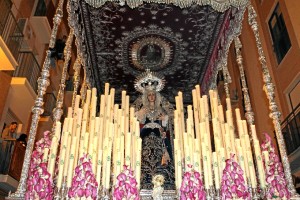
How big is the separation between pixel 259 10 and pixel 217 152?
9.36 meters

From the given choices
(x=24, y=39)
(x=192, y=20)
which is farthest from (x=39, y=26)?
(x=192, y=20)

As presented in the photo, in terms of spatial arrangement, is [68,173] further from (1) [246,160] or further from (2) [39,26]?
(2) [39,26]

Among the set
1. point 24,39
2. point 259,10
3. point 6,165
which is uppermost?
point 259,10

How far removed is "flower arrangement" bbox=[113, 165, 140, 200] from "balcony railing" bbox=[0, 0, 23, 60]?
225 inches

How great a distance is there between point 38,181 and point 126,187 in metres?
0.92

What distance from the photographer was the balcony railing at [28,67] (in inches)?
363

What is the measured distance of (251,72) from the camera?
11.3 m

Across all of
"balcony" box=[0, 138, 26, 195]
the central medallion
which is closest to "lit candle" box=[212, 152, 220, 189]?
the central medallion

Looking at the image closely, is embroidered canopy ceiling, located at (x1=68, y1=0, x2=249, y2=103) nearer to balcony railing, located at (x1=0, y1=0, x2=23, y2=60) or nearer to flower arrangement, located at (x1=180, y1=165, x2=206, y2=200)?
flower arrangement, located at (x1=180, y1=165, x2=206, y2=200)

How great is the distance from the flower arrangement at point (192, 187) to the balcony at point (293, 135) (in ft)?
19.2

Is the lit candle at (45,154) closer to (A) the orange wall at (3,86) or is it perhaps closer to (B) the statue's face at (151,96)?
(B) the statue's face at (151,96)

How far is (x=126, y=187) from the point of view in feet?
11.7

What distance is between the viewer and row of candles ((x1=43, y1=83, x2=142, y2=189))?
386cm

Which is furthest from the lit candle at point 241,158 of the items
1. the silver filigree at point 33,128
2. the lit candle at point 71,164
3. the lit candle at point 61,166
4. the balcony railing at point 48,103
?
the balcony railing at point 48,103
